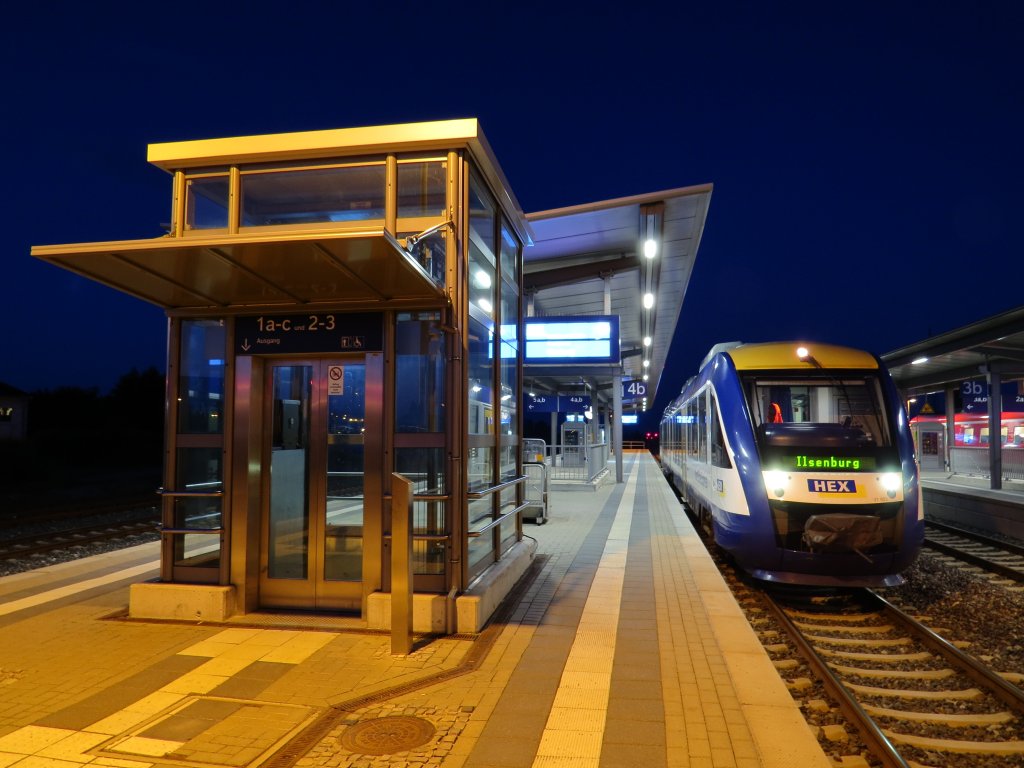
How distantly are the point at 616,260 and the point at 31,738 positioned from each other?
16.4 m

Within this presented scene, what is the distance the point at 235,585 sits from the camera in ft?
19.9

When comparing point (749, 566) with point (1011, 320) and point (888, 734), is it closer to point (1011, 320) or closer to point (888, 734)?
point (888, 734)

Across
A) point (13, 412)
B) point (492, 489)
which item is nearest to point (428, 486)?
point (492, 489)

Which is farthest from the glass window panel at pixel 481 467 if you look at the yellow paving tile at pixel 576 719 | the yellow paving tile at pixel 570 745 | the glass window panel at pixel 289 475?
the yellow paving tile at pixel 570 745

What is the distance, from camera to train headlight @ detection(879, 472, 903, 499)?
23.7ft

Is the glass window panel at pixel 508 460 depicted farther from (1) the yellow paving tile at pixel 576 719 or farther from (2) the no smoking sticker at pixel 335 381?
(1) the yellow paving tile at pixel 576 719

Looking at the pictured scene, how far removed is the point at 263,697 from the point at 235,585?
193 cm

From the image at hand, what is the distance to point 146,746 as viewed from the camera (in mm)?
3678

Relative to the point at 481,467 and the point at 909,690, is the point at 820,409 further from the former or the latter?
the point at 481,467

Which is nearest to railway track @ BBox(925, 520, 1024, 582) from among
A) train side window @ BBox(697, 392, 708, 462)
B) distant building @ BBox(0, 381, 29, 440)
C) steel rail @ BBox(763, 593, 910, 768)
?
train side window @ BBox(697, 392, 708, 462)

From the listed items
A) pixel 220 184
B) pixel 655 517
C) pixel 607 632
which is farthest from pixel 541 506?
pixel 220 184

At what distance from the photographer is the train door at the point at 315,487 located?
20.1 ft

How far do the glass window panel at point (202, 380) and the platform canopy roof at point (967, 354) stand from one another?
12550 millimetres

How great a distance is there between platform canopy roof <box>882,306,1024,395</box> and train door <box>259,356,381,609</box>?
11691 mm
